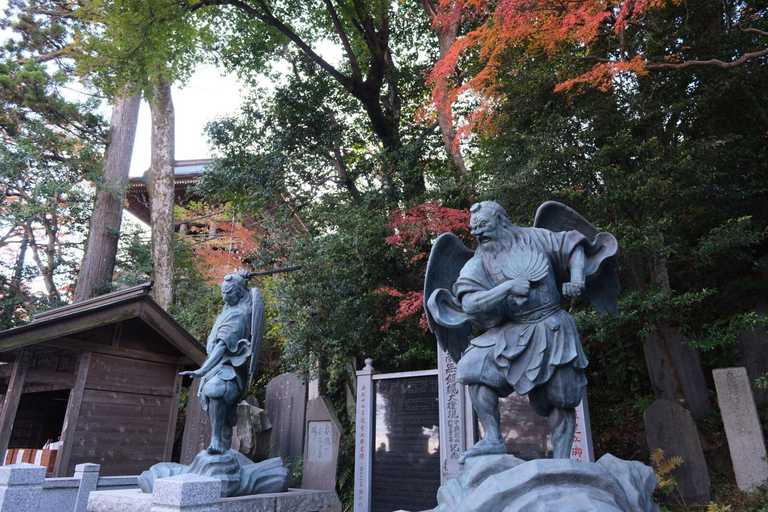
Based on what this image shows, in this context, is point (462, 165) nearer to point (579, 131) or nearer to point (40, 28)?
point (579, 131)

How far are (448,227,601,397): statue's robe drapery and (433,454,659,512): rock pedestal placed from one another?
1.88 ft

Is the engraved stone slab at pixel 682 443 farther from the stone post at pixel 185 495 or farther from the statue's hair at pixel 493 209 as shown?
the stone post at pixel 185 495

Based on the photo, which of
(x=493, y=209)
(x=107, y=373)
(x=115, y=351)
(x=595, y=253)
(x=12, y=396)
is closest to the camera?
(x=595, y=253)

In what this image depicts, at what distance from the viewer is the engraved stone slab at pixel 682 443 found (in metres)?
6.06

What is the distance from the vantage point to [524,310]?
3.09 m

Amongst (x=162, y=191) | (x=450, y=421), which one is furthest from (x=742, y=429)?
(x=162, y=191)

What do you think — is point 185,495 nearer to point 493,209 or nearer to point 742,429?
point 493,209

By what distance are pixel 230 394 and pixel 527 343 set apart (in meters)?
4.00

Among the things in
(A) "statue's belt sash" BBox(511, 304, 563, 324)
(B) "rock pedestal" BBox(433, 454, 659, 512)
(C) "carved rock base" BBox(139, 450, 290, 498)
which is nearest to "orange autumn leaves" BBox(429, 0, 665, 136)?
(A) "statue's belt sash" BBox(511, 304, 563, 324)

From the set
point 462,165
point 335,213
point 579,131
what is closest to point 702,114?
point 579,131

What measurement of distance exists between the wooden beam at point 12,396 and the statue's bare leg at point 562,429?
24.5 ft

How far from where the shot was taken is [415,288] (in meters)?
9.69

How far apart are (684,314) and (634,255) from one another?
2374 mm

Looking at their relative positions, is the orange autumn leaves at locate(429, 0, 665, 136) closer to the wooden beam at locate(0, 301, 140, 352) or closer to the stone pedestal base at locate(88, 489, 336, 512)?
the stone pedestal base at locate(88, 489, 336, 512)
